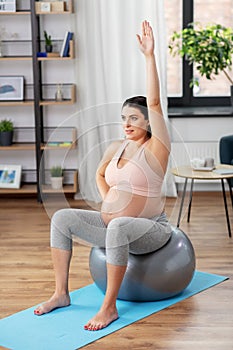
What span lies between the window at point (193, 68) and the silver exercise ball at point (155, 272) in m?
2.62

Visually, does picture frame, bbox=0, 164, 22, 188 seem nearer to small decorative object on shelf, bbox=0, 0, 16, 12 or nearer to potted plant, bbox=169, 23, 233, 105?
small decorative object on shelf, bbox=0, 0, 16, 12

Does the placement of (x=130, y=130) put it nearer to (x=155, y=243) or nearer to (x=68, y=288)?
(x=155, y=243)

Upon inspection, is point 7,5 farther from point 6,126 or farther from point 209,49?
point 209,49

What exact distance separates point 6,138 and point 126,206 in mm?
2364

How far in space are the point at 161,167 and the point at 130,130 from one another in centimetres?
21

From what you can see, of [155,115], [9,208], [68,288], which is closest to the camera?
[155,115]

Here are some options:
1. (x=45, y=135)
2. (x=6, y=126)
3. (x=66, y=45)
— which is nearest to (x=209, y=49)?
(x=66, y=45)

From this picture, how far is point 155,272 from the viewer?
10.1 feet

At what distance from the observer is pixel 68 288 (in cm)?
337

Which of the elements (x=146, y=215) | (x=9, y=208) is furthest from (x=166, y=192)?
(x=9, y=208)

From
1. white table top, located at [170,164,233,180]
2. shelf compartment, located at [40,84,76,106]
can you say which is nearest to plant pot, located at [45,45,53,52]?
shelf compartment, located at [40,84,76,106]

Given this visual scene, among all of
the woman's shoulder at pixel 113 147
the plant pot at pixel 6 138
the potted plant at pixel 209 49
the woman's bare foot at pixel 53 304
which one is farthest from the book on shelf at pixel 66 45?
the woman's bare foot at pixel 53 304

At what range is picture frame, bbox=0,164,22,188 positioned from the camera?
5.30 meters

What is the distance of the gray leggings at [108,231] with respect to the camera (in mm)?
2941
